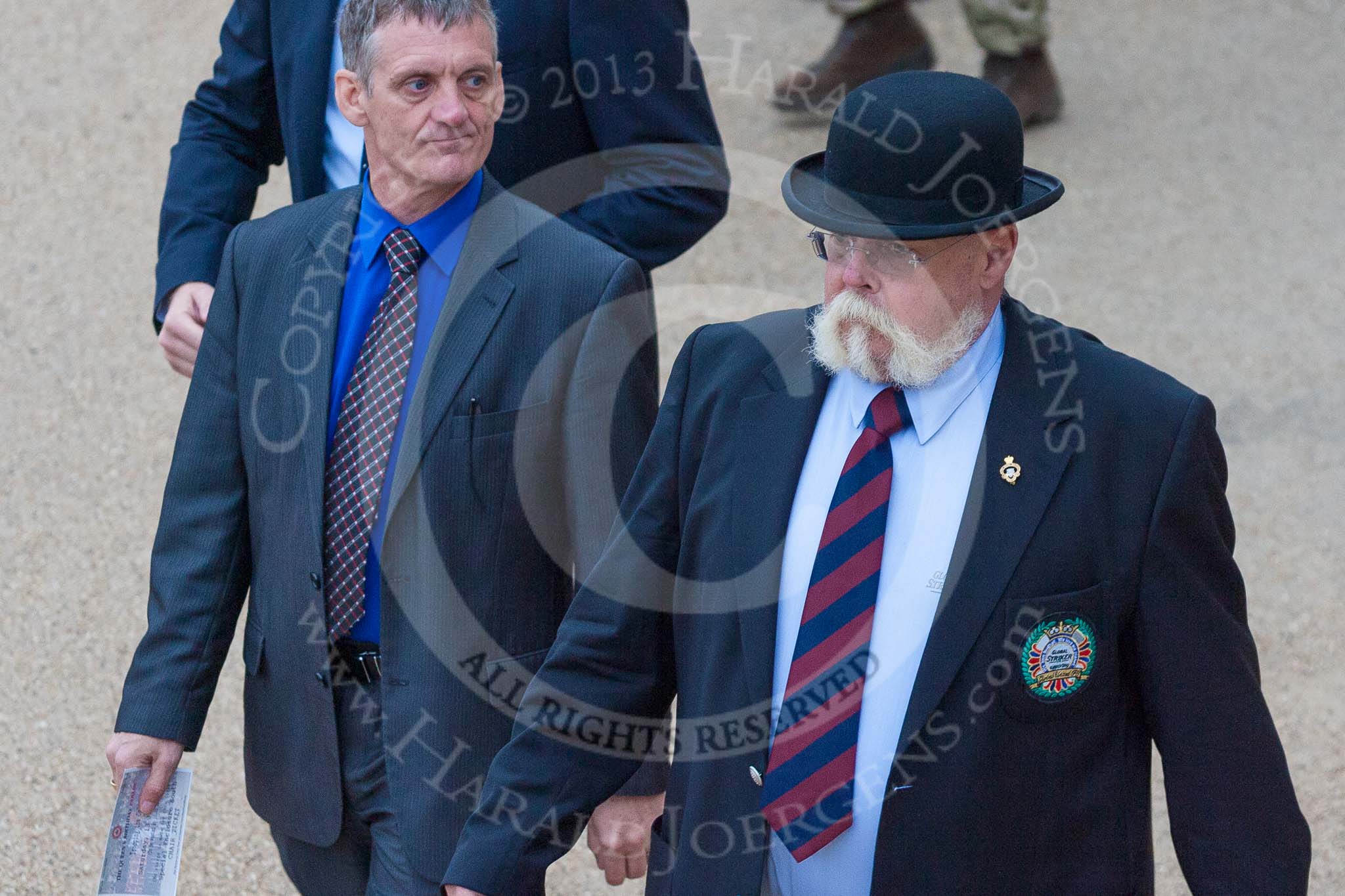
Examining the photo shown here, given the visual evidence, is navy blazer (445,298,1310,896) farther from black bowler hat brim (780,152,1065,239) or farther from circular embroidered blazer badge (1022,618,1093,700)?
black bowler hat brim (780,152,1065,239)

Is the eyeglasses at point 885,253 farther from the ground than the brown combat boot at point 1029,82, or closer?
farther from the ground

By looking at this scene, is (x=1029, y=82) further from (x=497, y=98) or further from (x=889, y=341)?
(x=889, y=341)

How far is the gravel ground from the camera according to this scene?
4.88m

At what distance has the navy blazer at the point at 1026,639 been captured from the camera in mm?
2312

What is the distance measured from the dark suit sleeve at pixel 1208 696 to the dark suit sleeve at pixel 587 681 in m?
0.74

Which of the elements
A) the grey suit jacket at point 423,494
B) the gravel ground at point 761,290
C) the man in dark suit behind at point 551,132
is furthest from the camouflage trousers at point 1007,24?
the grey suit jacket at point 423,494

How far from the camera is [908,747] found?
235cm

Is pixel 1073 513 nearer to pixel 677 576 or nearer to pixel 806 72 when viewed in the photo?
pixel 677 576

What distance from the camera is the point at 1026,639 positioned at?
2.31m

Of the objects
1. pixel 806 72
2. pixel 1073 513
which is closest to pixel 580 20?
pixel 1073 513

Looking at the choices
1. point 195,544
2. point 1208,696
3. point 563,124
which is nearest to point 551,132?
point 563,124

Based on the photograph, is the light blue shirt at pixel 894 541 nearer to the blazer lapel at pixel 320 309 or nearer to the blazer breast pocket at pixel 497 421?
the blazer breast pocket at pixel 497 421

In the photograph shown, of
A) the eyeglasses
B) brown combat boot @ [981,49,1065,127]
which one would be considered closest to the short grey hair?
the eyeglasses

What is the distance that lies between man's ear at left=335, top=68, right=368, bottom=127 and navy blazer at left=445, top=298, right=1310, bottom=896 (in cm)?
87
